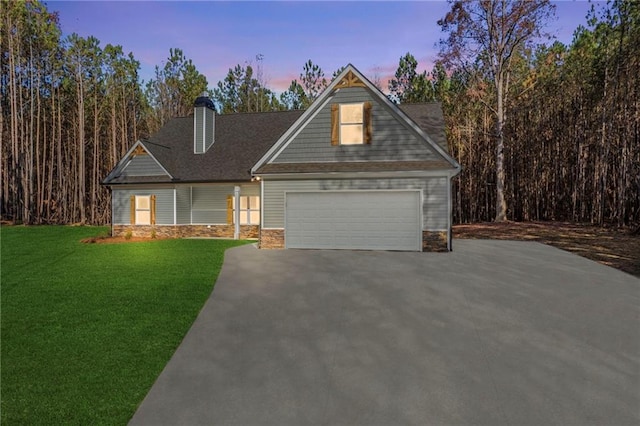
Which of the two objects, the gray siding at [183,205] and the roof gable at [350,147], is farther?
the gray siding at [183,205]

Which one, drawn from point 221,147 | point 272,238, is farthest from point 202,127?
point 272,238

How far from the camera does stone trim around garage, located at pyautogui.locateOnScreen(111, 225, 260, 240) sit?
18125 millimetres

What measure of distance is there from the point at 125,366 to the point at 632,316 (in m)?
8.34

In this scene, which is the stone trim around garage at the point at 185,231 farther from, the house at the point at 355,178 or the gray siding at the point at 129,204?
the house at the point at 355,178

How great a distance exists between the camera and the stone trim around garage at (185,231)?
59.5ft

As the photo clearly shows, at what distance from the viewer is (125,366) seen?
17.1 ft

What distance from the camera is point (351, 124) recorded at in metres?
13.6

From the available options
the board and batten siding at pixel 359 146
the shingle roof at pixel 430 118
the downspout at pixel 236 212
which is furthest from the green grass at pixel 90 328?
the shingle roof at pixel 430 118

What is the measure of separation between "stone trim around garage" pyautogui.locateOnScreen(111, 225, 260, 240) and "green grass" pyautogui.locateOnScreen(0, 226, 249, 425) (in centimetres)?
610

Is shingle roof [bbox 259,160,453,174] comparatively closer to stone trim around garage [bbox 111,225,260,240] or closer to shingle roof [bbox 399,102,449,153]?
shingle roof [bbox 399,102,449,153]

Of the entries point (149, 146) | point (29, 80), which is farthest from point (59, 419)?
point (29, 80)

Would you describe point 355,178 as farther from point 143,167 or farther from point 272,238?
point 143,167

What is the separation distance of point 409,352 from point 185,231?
15.1 m

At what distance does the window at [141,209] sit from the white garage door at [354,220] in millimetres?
8589
